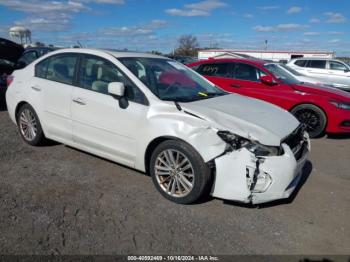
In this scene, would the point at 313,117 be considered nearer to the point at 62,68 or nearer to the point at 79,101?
the point at 79,101

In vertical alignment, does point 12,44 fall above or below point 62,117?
above

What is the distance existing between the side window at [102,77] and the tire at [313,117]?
4.22 metres

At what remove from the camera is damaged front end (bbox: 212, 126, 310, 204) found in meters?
3.25

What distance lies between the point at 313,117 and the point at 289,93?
0.70 metres

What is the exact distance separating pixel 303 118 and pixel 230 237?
454cm

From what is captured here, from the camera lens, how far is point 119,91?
12.4 ft

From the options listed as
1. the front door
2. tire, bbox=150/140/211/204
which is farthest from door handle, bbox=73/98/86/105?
the front door

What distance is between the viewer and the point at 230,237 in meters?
3.08

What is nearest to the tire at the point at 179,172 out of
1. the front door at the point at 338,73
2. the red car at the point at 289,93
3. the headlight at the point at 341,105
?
the red car at the point at 289,93

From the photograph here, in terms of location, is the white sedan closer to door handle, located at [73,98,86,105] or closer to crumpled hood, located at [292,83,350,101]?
door handle, located at [73,98,86,105]

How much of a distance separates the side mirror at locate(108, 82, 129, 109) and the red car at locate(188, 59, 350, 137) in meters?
4.10

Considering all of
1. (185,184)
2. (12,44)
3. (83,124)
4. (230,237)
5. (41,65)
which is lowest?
(230,237)

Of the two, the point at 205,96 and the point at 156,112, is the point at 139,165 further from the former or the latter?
the point at 205,96

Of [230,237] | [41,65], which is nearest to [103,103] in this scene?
[41,65]
